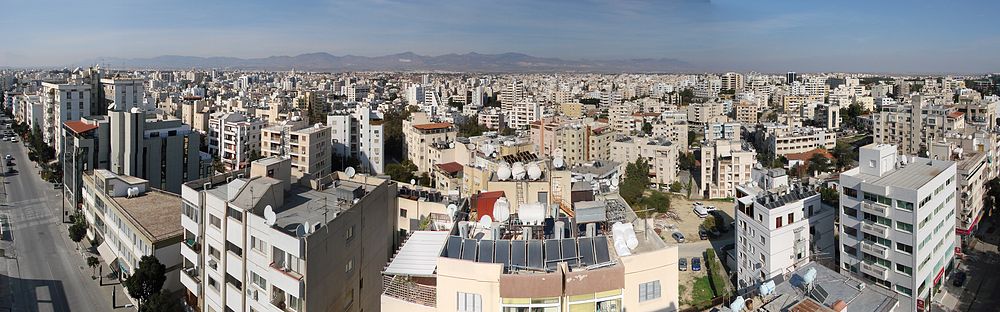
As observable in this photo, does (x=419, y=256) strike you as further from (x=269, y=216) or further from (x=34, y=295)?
(x=34, y=295)

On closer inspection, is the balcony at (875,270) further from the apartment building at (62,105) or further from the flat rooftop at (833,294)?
the apartment building at (62,105)

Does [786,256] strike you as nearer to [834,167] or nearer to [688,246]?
[688,246]

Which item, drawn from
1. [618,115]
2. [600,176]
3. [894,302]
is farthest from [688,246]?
[618,115]

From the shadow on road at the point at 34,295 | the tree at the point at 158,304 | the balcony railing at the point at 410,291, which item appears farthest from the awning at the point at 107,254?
the balcony railing at the point at 410,291

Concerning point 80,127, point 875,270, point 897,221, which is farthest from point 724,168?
point 80,127

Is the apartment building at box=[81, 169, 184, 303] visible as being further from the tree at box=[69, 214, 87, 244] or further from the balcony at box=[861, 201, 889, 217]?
the balcony at box=[861, 201, 889, 217]

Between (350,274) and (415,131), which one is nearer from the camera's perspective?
(350,274)
